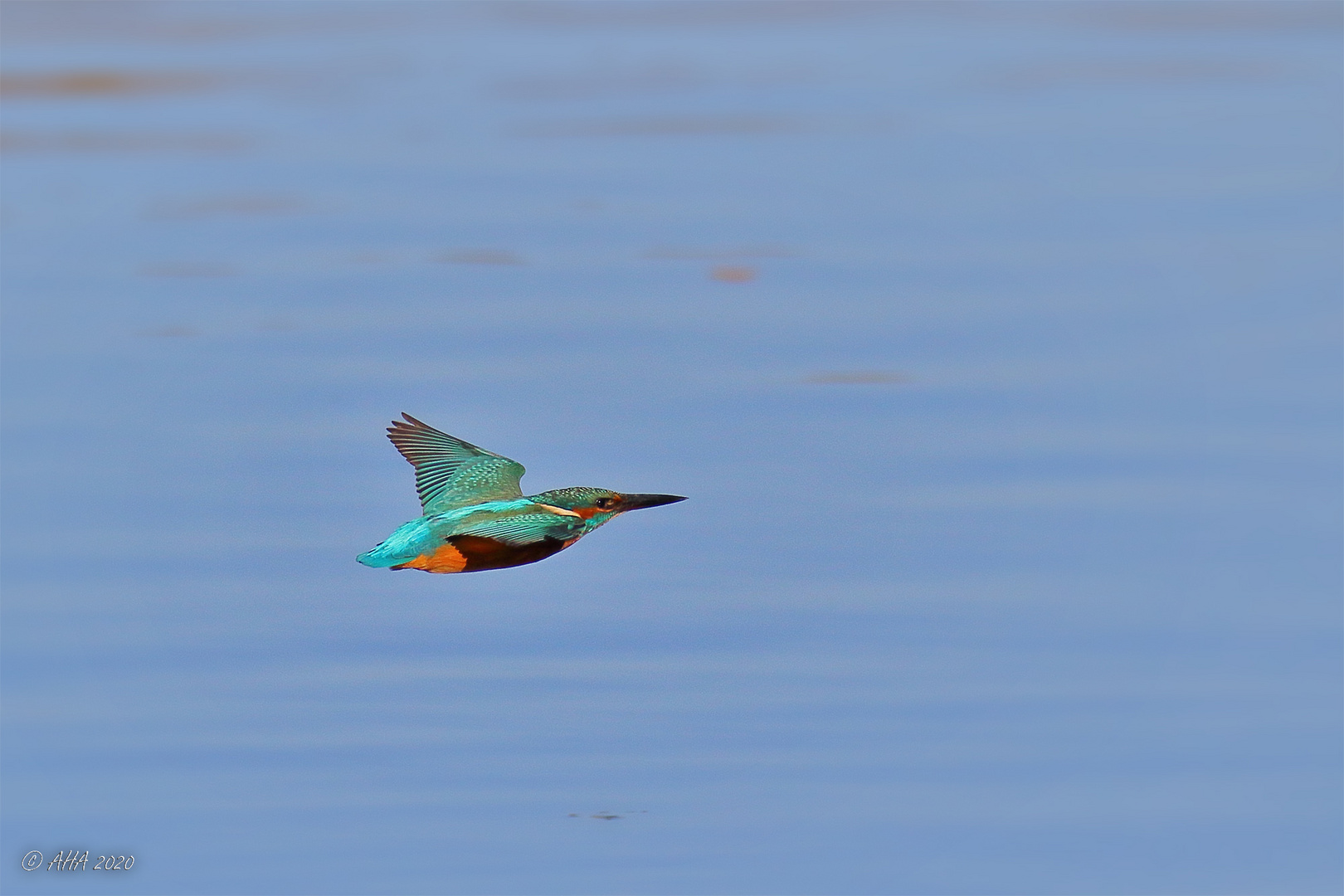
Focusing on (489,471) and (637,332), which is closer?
(489,471)

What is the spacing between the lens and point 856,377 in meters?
5.86

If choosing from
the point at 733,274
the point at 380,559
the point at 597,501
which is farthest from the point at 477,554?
the point at 733,274

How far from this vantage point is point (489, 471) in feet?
15.7

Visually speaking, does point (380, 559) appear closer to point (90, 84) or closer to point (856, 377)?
point (856, 377)

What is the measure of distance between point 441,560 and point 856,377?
1836mm

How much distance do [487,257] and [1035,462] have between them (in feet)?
7.31

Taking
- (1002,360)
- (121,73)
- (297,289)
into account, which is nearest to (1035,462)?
(1002,360)

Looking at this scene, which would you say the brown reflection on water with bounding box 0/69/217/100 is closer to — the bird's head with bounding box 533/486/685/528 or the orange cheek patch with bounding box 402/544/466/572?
the bird's head with bounding box 533/486/685/528

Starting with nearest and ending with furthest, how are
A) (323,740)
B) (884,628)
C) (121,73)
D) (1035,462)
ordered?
(323,740)
(884,628)
(1035,462)
(121,73)

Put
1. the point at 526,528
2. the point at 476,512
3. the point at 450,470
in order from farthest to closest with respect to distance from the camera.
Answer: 1. the point at 450,470
2. the point at 476,512
3. the point at 526,528

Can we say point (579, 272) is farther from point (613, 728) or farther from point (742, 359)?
point (613, 728)

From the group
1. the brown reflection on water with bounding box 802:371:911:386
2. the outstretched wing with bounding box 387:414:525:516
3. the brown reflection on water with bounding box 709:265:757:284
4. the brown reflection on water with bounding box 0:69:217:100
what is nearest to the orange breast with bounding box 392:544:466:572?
the outstretched wing with bounding box 387:414:525:516

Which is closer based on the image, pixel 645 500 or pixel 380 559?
pixel 380 559

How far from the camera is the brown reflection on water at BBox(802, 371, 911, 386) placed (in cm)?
584
